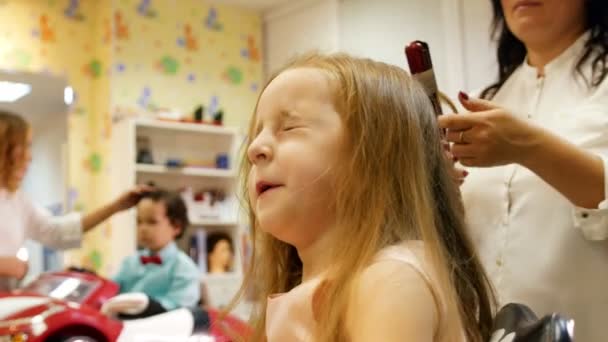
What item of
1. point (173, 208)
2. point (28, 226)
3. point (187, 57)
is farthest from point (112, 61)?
point (28, 226)

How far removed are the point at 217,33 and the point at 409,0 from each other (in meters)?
1.31

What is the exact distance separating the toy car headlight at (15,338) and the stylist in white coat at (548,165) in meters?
0.74

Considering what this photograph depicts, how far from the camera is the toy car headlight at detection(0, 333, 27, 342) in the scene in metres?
1.09

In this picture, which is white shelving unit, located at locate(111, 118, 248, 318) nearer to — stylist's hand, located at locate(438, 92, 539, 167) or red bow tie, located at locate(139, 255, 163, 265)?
red bow tie, located at locate(139, 255, 163, 265)

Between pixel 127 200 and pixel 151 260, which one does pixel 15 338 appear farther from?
pixel 151 260

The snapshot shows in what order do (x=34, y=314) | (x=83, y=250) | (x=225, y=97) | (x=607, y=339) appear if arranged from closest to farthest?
1. (x=607, y=339)
2. (x=34, y=314)
3. (x=83, y=250)
4. (x=225, y=97)

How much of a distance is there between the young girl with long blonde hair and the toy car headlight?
0.61 meters

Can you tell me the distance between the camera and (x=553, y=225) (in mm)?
880

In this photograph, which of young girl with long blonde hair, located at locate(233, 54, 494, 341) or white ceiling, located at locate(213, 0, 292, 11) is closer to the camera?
young girl with long blonde hair, located at locate(233, 54, 494, 341)

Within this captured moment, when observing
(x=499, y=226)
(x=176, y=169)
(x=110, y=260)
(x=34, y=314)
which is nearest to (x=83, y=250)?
(x=110, y=260)

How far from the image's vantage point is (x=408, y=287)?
0.55 metres

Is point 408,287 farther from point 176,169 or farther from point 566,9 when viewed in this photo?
point 176,169

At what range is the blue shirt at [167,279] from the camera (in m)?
2.41

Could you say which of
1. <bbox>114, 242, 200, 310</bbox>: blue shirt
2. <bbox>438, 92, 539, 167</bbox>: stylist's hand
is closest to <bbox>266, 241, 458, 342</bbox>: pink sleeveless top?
<bbox>438, 92, 539, 167</bbox>: stylist's hand
